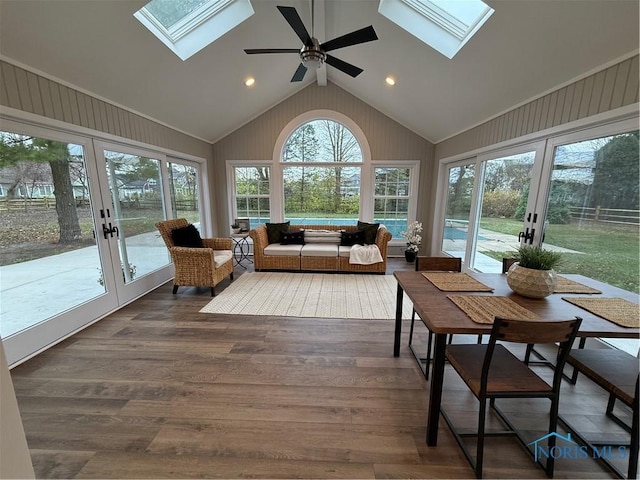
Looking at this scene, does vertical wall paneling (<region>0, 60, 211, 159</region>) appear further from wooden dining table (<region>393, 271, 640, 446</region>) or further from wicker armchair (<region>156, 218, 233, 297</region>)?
wooden dining table (<region>393, 271, 640, 446</region>)

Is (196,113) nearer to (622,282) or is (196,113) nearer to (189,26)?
(189,26)

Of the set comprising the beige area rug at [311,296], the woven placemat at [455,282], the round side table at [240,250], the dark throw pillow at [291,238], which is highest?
the woven placemat at [455,282]

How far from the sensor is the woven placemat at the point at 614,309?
4.38 feet

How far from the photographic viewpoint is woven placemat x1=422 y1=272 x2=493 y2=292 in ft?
5.92

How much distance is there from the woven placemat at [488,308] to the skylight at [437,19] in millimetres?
2639

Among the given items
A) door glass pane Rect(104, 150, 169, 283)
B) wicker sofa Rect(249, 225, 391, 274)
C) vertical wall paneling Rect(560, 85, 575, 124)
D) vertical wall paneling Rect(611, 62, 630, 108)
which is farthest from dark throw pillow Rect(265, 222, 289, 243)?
vertical wall paneling Rect(611, 62, 630, 108)

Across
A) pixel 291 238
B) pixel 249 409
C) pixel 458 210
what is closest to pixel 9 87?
pixel 249 409

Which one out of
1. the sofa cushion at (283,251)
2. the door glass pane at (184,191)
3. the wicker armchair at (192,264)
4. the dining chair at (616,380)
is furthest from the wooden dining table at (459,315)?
the door glass pane at (184,191)

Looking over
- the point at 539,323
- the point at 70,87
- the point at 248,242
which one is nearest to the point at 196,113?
the point at 70,87

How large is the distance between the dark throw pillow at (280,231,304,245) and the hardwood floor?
2410mm

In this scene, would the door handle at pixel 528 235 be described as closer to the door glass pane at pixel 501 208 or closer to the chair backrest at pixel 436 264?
the door glass pane at pixel 501 208

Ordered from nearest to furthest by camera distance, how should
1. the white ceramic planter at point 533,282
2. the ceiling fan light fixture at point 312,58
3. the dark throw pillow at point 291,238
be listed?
1. the white ceramic planter at point 533,282
2. the ceiling fan light fixture at point 312,58
3. the dark throw pillow at point 291,238

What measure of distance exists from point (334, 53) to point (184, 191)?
3.50 m

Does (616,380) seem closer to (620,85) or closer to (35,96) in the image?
(620,85)
